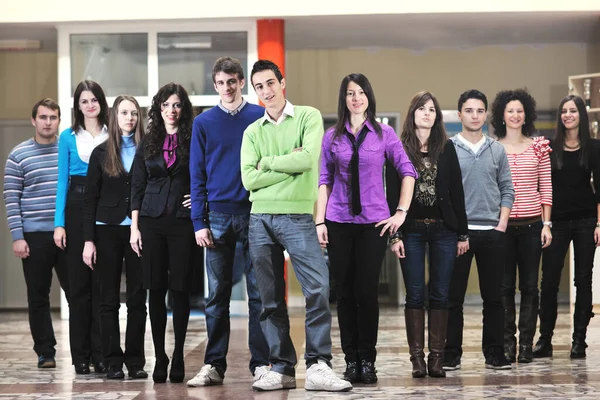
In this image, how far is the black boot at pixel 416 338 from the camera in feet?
15.8

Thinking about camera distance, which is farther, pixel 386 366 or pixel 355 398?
pixel 386 366

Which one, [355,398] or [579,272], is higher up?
[579,272]

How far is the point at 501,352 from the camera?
17.0 feet

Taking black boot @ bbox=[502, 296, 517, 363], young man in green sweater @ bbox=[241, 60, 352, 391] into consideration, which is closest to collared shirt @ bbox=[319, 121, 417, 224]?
young man in green sweater @ bbox=[241, 60, 352, 391]

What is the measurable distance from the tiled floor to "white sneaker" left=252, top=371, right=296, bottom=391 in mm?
49

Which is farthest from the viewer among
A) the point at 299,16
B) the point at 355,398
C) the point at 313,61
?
the point at 313,61

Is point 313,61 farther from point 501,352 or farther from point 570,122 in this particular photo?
point 501,352

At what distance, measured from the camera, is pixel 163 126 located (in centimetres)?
480

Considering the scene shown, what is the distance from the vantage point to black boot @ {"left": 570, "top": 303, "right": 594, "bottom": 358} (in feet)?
18.4

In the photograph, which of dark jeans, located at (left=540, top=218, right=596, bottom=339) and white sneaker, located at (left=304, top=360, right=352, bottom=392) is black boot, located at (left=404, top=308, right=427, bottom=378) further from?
dark jeans, located at (left=540, top=218, right=596, bottom=339)

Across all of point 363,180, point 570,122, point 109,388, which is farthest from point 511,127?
point 109,388

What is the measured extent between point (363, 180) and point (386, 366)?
123cm

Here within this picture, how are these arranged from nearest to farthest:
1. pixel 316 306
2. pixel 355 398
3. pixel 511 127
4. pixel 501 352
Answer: pixel 355 398 < pixel 316 306 < pixel 501 352 < pixel 511 127

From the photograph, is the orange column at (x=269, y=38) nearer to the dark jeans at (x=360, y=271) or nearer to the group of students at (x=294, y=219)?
the group of students at (x=294, y=219)
